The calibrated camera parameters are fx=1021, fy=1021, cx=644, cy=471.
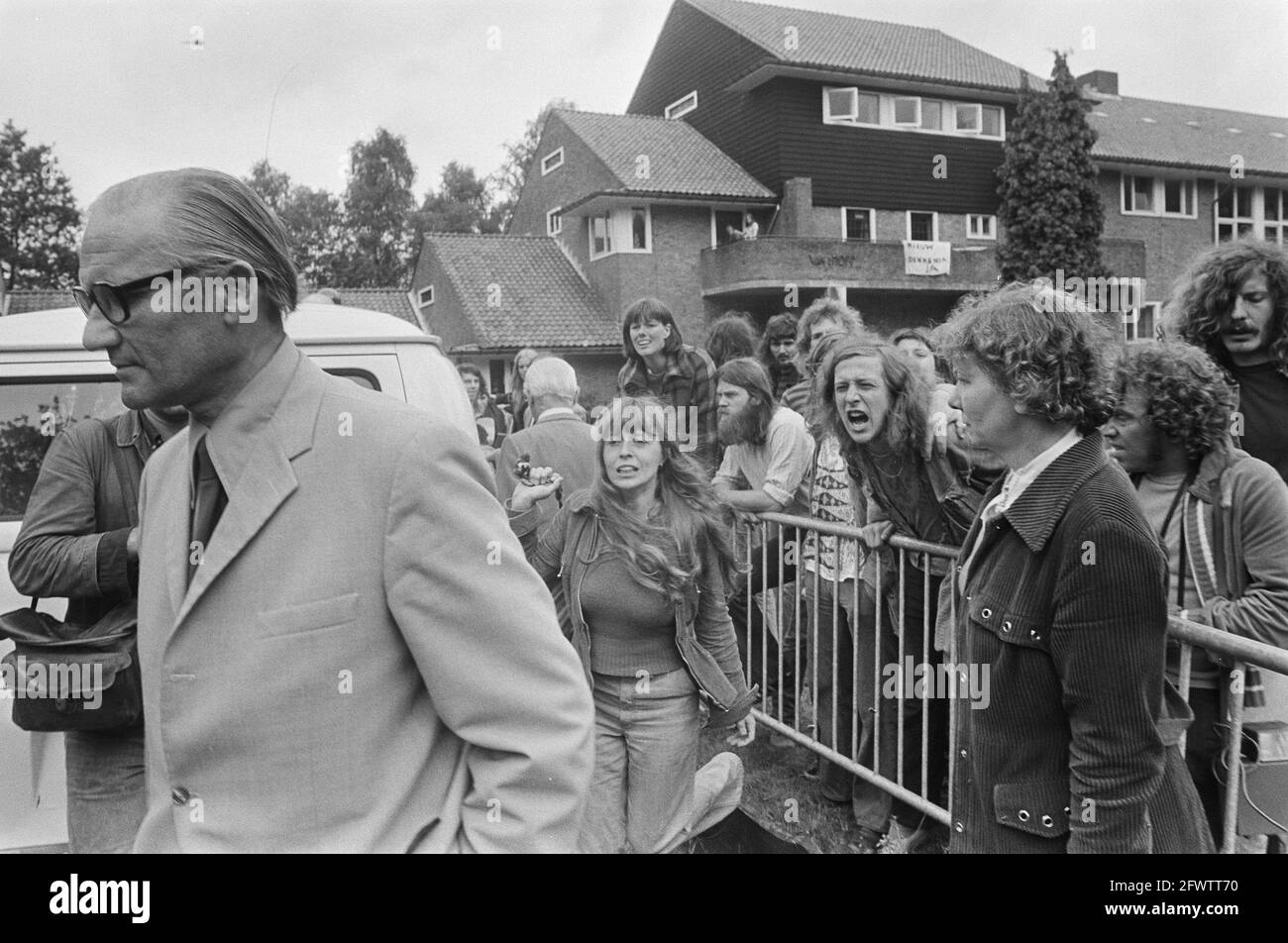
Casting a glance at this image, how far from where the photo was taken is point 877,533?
4105 mm

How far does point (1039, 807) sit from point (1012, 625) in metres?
0.39

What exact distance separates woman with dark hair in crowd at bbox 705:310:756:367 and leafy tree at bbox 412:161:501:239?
4941 centimetres

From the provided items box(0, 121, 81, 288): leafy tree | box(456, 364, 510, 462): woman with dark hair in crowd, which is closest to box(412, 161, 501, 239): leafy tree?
box(0, 121, 81, 288): leafy tree

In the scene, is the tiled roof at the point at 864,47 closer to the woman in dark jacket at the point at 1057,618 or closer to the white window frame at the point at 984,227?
the white window frame at the point at 984,227

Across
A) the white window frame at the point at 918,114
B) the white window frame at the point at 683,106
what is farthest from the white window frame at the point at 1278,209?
the white window frame at the point at 683,106

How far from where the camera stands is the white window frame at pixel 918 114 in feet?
93.9

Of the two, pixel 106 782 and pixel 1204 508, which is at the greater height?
pixel 1204 508

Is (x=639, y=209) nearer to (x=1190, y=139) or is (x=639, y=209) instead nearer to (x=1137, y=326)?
(x=1137, y=326)

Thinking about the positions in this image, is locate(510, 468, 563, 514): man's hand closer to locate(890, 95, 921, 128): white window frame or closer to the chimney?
locate(890, 95, 921, 128): white window frame

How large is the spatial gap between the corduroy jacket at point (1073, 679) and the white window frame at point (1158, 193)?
119 feet

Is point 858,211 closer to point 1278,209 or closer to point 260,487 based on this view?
point 1278,209

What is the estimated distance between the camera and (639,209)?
90.0 ft

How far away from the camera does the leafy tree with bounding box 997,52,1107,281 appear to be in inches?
1193

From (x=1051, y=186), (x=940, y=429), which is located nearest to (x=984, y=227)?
(x=1051, y=186)
